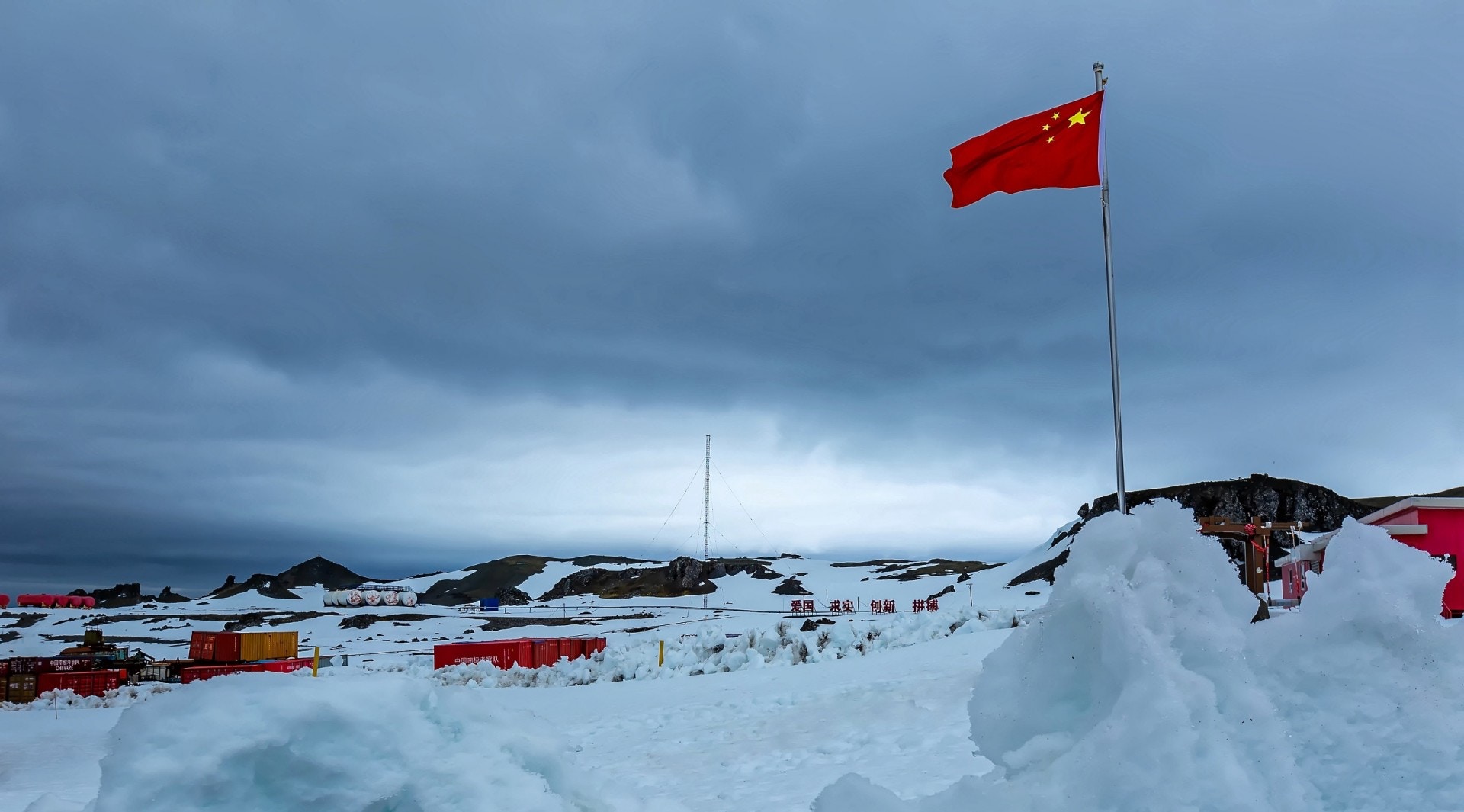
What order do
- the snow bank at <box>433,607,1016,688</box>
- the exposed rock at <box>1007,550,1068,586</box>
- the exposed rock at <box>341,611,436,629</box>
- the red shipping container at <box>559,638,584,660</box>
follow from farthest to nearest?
the exposed rock at <box>1007,550,1068,586</box>
the exposed rock at <box>341,611,436,629</box>
the red shipping container at <box>559,638,584,660</box>
the snow bank at <box>433,607,1016,688</box>

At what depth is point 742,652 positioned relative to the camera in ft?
65.2

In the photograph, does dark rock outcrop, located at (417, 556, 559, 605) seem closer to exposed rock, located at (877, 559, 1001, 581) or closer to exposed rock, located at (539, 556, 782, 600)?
exposed rock, located at (539, 556, 782, 600)

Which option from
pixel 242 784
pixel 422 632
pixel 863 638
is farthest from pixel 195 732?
pixel 422 632

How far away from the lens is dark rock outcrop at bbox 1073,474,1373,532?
185 ft

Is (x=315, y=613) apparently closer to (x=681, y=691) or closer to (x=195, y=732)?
(x=681, y=691)

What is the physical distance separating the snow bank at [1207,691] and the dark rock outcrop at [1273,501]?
5632 cm

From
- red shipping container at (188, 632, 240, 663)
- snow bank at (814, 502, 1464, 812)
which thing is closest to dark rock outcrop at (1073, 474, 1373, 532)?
red shipping container at (188, 632, 240, 663)

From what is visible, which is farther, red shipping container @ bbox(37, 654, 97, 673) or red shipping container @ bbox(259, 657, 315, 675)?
red shipping container @ bbox(37, 654, 97, 673)

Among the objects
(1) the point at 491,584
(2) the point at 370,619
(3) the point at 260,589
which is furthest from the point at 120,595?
(2) the point at 370,619

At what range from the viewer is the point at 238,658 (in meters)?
27.7

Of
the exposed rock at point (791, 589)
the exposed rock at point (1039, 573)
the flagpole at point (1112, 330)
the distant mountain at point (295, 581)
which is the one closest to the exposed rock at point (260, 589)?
the distant mountain at point (295, 581)

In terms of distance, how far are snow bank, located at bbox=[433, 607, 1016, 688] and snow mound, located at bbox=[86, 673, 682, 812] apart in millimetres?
14504

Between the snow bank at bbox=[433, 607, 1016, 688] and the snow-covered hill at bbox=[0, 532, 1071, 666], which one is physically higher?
the snow bank at bbox=[433, 607, 1016, 688]

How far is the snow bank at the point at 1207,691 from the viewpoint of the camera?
387cm
